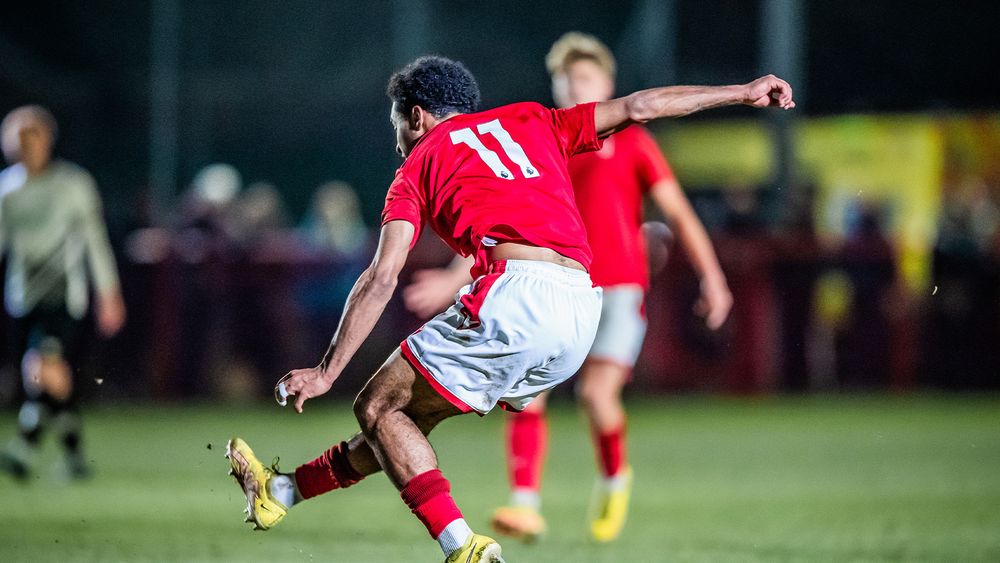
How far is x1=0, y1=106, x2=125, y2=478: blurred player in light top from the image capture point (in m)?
10.8

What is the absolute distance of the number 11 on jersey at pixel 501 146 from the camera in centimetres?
564

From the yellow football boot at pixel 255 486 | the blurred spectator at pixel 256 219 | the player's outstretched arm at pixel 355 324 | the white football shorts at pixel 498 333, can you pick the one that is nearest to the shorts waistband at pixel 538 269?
the white football shorts at pixel 498 333

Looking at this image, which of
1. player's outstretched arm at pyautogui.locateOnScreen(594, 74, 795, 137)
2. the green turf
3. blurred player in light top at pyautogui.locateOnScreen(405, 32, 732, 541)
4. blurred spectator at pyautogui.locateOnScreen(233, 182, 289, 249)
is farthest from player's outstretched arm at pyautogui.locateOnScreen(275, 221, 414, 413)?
blurred spectator at pyautogui.locateOnScreen(233, 182, 289, 249)

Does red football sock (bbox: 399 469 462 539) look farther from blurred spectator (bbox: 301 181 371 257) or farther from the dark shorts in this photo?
blurred spectator (bbox: 301 181 371 257)

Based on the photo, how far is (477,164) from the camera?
5.60 m

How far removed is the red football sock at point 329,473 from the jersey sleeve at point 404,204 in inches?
38.0

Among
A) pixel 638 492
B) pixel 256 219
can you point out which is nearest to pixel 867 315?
pixel 256 219

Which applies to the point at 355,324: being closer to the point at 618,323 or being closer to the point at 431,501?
the point at 431,501

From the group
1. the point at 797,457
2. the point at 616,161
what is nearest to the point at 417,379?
the point at 616,161

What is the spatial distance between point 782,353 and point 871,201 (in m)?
2.91

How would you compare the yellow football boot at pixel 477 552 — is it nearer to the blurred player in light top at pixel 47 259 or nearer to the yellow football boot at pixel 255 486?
the yellow football boot at pixel 255 486

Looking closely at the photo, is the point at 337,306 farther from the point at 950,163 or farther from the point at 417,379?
the point at 417,379

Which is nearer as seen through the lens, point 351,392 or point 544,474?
point 544,474

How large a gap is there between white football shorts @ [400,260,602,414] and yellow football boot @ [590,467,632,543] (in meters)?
2.28
